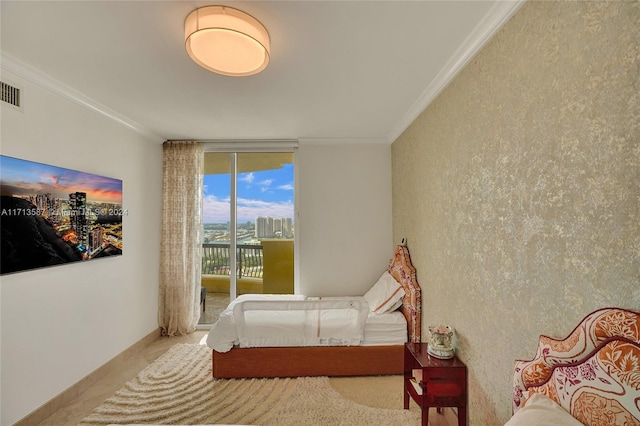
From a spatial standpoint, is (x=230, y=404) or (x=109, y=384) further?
(x=109, y=384)

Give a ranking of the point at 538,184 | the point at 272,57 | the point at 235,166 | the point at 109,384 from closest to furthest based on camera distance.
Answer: the point at 538,184
the point at 272,57
the point at 109,384
the point at 235,166

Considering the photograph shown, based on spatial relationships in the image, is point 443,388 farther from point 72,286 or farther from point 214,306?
point 214,306

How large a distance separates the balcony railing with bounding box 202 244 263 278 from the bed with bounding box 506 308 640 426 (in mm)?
3825

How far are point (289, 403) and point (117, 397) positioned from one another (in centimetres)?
154

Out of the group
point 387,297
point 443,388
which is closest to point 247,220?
point 387,297

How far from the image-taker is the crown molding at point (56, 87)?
208 centimetres

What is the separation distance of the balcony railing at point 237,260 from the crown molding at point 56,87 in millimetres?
2011

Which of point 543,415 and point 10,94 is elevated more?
point 10,94

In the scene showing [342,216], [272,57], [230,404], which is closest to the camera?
[272,57]

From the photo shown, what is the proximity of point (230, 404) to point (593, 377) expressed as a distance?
2.53 meters

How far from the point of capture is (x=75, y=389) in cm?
262

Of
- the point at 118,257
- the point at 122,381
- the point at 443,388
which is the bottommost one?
the point at 122,381

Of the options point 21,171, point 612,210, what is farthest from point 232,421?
point 612,210

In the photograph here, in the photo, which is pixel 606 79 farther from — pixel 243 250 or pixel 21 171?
pixel 243 250
